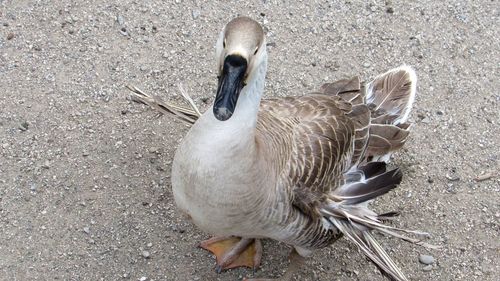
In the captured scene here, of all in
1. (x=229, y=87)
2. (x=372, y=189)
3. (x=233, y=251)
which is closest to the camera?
(x=229, y=87)

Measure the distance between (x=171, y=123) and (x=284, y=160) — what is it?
147 cm

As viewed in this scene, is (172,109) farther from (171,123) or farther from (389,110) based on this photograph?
(389,110)

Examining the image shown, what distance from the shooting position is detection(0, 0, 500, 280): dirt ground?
4234 mm

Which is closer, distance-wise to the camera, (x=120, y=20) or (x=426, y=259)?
(x=426, y=259)

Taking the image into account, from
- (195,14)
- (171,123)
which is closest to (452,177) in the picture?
(171,123)

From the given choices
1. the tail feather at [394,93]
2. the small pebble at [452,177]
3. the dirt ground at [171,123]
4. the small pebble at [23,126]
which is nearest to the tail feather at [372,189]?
the dirt ground at [171,123]

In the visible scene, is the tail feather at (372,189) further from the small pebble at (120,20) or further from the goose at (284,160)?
the small pebble at (120,20)

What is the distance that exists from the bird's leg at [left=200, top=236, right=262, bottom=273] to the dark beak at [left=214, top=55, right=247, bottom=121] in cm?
160


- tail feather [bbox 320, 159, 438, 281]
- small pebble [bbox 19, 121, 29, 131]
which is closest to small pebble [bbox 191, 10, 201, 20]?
small pebble [bbox 19, 121, 29, 131]

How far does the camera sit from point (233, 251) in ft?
13.9

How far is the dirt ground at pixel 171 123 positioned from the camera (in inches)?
167

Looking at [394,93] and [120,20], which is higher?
[394,93]

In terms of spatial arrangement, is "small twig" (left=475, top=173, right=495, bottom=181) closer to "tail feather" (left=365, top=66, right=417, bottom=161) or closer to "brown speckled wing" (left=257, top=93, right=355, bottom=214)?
"tail feather" (left=365, top=66, right=417, bottom=161)

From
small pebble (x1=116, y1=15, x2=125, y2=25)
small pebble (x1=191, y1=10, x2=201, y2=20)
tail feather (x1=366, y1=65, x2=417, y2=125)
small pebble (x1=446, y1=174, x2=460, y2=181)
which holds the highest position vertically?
tail feather (x1=366, y1=65, x2=417, y2=125)
